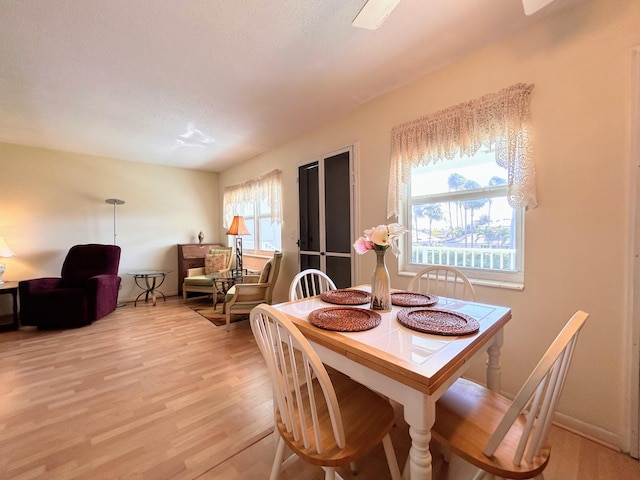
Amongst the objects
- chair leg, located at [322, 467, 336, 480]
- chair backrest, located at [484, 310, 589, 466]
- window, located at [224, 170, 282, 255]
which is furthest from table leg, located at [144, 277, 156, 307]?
chair backrest, located at [484, 310, 589, 466]

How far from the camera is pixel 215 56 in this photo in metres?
1.86

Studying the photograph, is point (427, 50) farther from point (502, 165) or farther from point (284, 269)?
point (284, 269)

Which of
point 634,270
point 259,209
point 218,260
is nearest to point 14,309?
point 218,260

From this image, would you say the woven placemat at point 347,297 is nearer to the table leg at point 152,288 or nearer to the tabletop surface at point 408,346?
the tabletop surface at point 408,346

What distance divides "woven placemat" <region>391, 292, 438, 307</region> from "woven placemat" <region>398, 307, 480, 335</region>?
0.08 metres

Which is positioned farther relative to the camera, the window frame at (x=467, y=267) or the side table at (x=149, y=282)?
the side table at (x=149, y=282)

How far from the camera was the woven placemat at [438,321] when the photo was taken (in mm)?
1083

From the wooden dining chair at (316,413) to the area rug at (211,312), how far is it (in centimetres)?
256

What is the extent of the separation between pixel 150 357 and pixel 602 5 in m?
3.99

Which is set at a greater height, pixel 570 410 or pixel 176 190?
pixel 176 190

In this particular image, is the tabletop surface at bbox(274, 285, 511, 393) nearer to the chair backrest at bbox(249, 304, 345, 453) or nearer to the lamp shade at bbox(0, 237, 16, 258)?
the chair backrest at bbox(249, 304, 345, 453)

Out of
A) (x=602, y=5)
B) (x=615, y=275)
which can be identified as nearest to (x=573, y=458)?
(x=615, y=275)

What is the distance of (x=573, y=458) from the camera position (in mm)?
1330

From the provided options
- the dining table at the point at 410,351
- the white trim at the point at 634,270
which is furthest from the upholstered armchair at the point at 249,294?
the white trim at the point at 634,270
